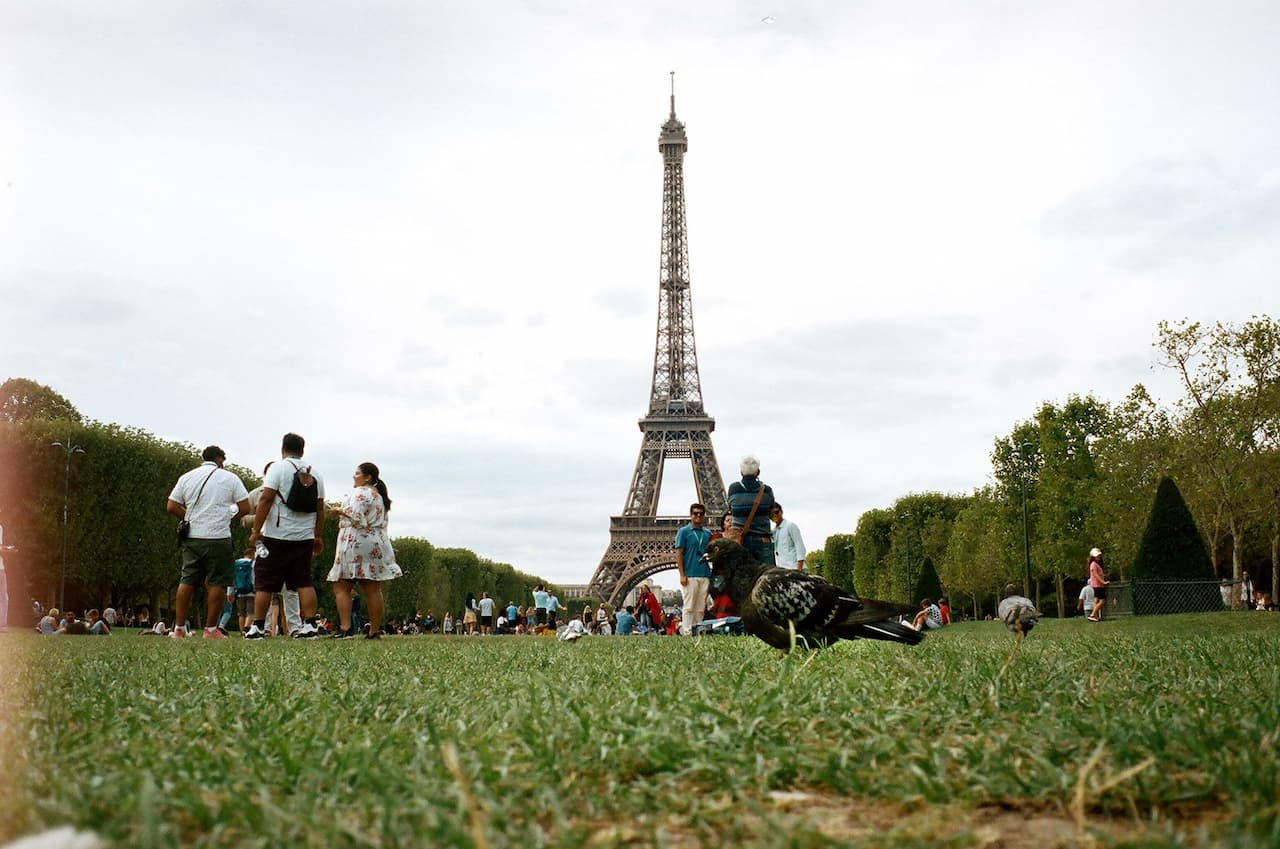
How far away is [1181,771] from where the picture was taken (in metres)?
2.53

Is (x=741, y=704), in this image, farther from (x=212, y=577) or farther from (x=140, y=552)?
(x=140, y=552)

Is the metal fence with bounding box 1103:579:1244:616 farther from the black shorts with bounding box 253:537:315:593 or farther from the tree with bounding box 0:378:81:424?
the tree with bounding box 0:378:81:424

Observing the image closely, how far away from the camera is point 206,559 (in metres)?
11.6

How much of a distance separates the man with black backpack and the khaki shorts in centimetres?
39

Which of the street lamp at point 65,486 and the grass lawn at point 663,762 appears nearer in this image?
the grass lawn at point 663,762

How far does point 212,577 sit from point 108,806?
10323mm

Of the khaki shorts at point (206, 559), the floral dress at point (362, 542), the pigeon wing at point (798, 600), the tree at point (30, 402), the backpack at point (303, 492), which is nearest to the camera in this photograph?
the pigeon wing at point (798, 600)

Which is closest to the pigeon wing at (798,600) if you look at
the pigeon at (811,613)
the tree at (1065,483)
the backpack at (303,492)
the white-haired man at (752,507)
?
the pigeon at (811,613)

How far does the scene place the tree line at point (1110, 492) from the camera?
34688 mm

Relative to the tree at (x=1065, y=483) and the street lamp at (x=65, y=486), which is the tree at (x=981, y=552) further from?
the street lamp at (x=65, y=486)

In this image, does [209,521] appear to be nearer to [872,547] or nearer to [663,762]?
[663,762]

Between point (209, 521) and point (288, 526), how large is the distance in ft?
3.01

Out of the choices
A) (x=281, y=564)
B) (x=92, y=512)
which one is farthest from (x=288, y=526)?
(x=92, y=512)

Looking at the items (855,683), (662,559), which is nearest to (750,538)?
(855,683)
